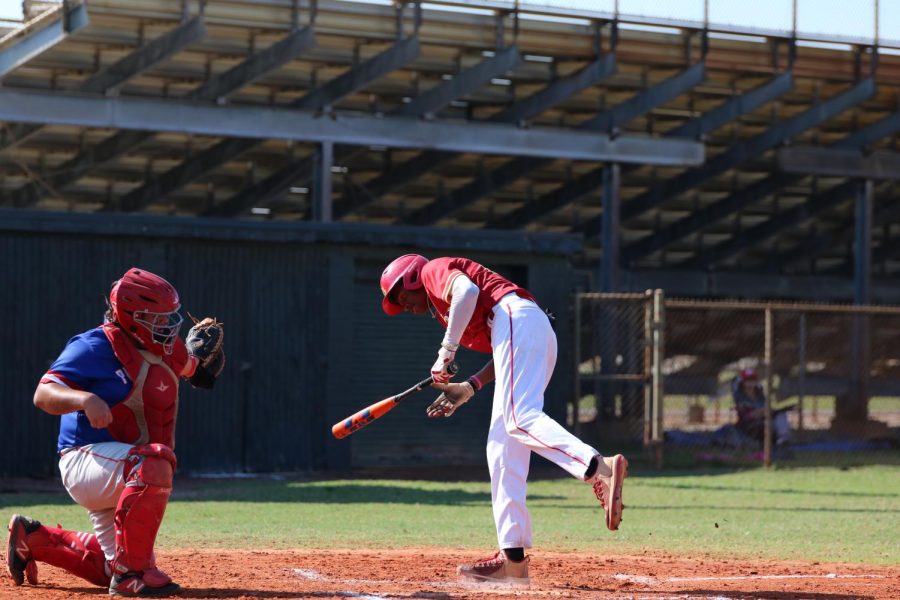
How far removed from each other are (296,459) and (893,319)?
17988mm

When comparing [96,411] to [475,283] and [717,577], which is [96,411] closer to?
[475,283]

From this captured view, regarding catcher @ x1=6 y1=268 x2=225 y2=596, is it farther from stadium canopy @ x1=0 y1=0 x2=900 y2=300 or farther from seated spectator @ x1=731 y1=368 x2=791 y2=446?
seated spectator @ x1=731 y1=368 x2=791 y2=446

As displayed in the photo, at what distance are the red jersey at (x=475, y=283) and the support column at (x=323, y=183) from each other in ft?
42.2

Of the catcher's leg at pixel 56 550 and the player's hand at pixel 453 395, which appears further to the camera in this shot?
the player's hand at pixel 453 395

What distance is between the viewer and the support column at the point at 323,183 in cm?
2047

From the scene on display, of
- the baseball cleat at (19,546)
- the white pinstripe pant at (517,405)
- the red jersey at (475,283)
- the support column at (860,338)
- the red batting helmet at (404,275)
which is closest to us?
the white pinstripe pant at (517,405)

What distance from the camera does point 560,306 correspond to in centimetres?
1861

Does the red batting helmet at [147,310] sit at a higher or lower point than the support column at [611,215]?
lower

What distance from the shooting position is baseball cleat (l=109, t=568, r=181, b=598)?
6.79 metres

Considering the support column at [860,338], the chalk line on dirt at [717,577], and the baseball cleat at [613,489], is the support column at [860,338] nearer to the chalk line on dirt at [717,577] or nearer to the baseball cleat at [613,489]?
the chalk line on dirt at [717,577]

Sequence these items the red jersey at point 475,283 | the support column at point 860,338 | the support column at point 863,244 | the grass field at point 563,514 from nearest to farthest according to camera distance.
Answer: the red jersey at point 475,283, the grass field at point 563,514, the support column at point 860,338, the support column at point 863,244

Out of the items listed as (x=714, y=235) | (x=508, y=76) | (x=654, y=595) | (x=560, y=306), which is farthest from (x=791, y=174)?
(x=654, y=595)

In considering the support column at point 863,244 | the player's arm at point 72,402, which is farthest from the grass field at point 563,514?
the support column at point 863,244

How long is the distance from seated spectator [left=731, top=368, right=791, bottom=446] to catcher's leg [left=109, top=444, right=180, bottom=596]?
1444 centimetres
